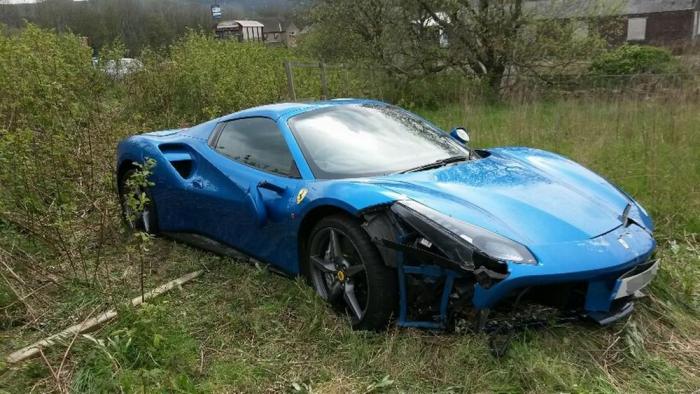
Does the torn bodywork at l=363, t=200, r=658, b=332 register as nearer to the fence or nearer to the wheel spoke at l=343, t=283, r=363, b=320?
the wheel spoke at l=343, t=283, r=363, b=320

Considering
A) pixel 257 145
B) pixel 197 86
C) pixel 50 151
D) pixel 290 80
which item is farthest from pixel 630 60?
pixel 50 151

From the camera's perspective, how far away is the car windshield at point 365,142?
135 inches

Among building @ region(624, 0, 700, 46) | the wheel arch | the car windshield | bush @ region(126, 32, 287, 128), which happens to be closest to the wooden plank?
the wheel arch

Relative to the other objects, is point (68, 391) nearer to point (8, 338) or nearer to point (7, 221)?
point (8, 338)

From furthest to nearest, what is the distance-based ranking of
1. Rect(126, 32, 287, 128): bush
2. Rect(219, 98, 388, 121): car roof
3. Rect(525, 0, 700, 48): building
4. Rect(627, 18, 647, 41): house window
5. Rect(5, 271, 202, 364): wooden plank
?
Rect(627, 18, 647, 41): house window, Rect(525, 0, 700, 48): building, Rect(126, 32, 287, 128): bush, Rect(219, 98, 388, 121): car roof, Rect(5, 271, 202, 364): wooden plank

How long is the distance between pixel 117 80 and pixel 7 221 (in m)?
6.14

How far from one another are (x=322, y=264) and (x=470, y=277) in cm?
95

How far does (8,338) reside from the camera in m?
3.23

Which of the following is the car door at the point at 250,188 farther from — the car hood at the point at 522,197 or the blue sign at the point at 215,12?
the blue sign at the point at 215,12

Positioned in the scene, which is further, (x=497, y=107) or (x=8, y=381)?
(x=497, y=107)

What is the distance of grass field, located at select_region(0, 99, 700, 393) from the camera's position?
8.45 feet

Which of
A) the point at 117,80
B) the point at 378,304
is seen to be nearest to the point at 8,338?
the point at 378,304

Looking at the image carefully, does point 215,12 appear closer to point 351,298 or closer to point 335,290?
point 335,290

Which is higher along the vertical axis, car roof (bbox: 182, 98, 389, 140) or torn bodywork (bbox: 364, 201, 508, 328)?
car roof (bbox: 182, 98, 389, 140)
